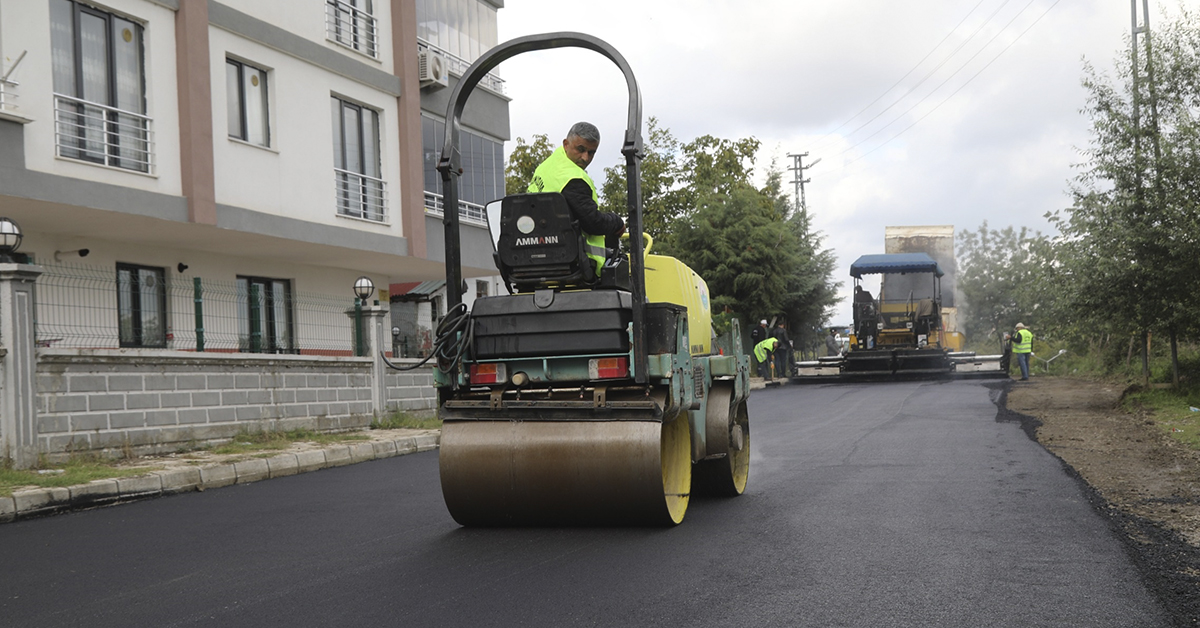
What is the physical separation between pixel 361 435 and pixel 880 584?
34.6 feet

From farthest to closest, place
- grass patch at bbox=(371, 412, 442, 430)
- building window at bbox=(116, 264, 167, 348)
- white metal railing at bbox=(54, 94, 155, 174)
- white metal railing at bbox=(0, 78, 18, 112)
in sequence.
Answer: grass patch at bbox=(371, 412, 442, 430), white metal railing at bbox=(54, 94, 155, 174), white metal railing at bbox=(0, 78, 18, 112), building window at bbox=(116, 264, 167, 348)

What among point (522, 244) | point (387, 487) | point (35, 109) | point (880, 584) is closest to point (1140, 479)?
point (880, 584)

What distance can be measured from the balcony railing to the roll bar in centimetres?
1472

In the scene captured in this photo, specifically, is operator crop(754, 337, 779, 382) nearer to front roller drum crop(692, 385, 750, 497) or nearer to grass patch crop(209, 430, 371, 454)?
grass patch crop(209, 430, 371, 454)

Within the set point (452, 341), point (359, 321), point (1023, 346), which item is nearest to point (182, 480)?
point (452, 341)

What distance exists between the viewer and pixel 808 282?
37.6m

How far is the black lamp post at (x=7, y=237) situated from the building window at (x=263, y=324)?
4272 mm

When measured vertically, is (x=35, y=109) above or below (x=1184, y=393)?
above

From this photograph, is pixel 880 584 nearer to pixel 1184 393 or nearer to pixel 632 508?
pixel 632 508

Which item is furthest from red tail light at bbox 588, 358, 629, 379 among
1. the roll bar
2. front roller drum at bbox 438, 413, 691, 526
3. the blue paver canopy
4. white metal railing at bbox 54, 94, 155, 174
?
the blue paver canopy

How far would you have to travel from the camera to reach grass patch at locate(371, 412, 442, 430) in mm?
15745

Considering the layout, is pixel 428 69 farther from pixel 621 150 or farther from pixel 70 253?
pixel 621 150

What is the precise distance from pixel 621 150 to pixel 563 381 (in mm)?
1413

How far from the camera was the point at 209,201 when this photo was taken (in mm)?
15172
